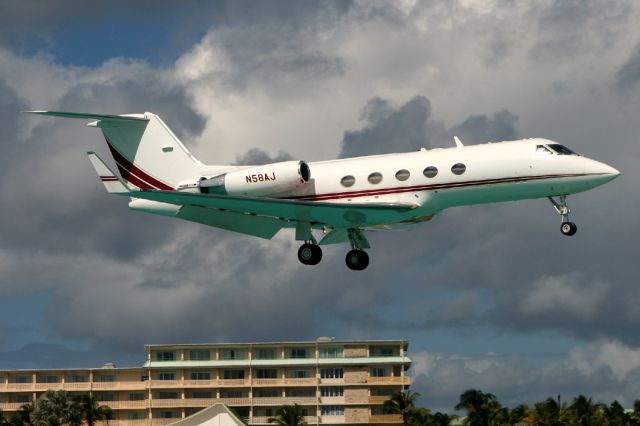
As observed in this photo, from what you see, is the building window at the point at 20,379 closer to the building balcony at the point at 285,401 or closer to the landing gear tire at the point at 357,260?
the building balcony at the point at 285,401

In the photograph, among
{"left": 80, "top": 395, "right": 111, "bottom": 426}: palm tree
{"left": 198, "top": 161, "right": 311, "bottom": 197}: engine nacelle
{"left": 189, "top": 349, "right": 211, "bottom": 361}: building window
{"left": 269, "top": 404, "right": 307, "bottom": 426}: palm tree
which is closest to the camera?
{"left": 198, "top": 161, "right": 311, "bottom": 197}: engine nacelle

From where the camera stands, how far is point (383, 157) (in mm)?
48781

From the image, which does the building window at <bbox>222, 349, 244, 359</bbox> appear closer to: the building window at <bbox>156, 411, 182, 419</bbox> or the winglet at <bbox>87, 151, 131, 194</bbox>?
the building window at <bbox>156, 411, 182, 419</bbox>

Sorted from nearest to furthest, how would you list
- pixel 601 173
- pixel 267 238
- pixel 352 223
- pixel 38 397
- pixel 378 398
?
pixel 601 173 → pixel 352 223 → pixel 267 238 → pixel 378 398 → pixel 38 397

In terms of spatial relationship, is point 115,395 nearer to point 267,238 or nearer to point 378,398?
point 378,398

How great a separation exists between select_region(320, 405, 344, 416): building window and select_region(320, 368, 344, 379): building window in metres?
2.70

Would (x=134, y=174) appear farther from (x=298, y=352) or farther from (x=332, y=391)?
(x=298, y=352)

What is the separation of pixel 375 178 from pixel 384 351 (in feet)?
222

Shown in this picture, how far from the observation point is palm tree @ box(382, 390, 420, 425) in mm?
108688

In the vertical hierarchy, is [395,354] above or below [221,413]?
above

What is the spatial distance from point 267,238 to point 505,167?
1067 cm

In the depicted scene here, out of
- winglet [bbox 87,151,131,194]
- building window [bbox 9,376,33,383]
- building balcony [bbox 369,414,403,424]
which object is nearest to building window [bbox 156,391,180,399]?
building window [bbox 9,376,33,383]

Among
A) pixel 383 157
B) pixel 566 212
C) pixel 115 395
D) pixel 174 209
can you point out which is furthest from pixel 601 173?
pixel 115 395

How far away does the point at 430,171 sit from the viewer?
155 feet
